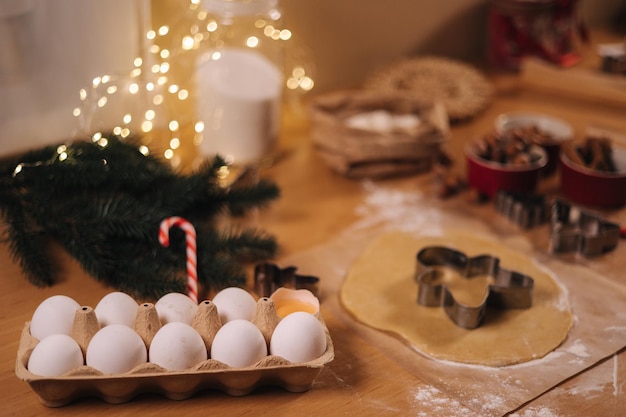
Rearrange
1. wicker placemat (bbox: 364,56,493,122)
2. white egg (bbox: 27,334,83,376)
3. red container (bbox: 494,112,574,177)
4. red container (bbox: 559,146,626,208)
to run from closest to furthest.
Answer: white egg (bbox: 27,334,83,376) < red container (bbox: 559,146,626,208) < red container (bbox: 494,112,574,177) < wicker placemat (bbox: 364,56,493,122)

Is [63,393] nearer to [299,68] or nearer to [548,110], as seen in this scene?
[299,68]

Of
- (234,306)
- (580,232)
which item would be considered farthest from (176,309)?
(580,232)

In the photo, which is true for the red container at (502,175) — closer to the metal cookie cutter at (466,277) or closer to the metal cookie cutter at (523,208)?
the metal cookie cutter at (523,208)

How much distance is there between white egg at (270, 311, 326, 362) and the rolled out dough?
16 centimetres

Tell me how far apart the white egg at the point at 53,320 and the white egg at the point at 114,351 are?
0.05 m

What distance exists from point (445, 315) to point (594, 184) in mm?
422

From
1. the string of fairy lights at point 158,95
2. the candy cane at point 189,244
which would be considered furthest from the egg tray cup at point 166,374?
the string of fairy lights at point 158,95

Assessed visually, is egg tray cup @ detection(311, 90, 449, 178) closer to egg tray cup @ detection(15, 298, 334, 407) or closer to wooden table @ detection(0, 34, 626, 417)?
wooden table @ detection(0, 34, 626, 417)

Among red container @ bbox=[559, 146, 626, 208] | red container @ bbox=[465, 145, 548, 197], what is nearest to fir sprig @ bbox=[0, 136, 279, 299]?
red container @ bbox=[465, 145, 548, 197]

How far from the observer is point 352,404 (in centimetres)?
85

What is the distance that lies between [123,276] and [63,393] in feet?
0.74

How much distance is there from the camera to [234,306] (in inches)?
34.7

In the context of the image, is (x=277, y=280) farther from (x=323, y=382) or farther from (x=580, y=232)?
(x=580, y=232)

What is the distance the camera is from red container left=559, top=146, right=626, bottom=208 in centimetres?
125
